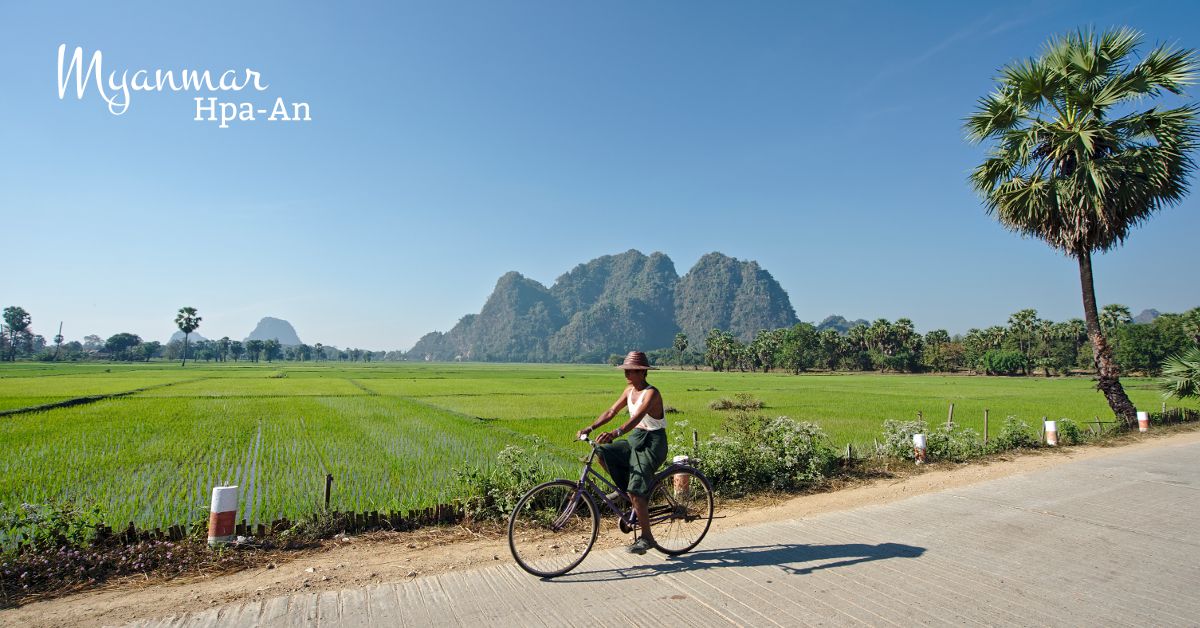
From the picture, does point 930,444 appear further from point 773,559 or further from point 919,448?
point 773,559

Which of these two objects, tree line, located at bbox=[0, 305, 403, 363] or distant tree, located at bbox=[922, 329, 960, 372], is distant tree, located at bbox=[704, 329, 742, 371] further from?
tree line, located at bbox=[0, 305, 403, 363]

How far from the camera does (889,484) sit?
27.3 feet

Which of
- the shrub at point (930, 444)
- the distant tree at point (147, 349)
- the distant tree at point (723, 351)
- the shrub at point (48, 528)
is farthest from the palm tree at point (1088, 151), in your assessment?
the distant tree at point (147, 349)

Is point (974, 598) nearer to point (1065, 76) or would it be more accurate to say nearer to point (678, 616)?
point (678, 616)

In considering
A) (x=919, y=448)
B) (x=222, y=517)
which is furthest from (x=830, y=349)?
(x=222, y=517)

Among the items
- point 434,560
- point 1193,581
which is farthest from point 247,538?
point 1193,581

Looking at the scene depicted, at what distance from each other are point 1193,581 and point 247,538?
7.95 m

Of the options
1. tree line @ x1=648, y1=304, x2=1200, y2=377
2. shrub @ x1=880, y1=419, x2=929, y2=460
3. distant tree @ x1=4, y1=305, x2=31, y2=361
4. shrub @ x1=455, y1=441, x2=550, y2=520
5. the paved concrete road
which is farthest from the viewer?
distant tree @ x1=4, y1=305, x2=31, y2=361

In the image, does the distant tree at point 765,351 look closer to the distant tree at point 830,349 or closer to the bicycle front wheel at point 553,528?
the distant tree at point 830,349

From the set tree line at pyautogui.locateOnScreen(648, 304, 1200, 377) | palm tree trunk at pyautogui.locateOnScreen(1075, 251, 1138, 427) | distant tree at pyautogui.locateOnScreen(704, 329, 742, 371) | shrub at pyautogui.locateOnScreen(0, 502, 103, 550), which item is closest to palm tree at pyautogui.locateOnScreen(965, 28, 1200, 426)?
palm tree trunk at pyautogui.locateOnScreen(1075, 251, 1138, 427)

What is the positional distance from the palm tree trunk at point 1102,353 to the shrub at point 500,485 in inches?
572

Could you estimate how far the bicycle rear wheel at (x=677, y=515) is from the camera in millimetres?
5098

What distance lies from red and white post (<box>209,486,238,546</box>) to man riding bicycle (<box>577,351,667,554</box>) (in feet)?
10.9

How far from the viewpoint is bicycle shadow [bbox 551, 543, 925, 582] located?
465 cm
